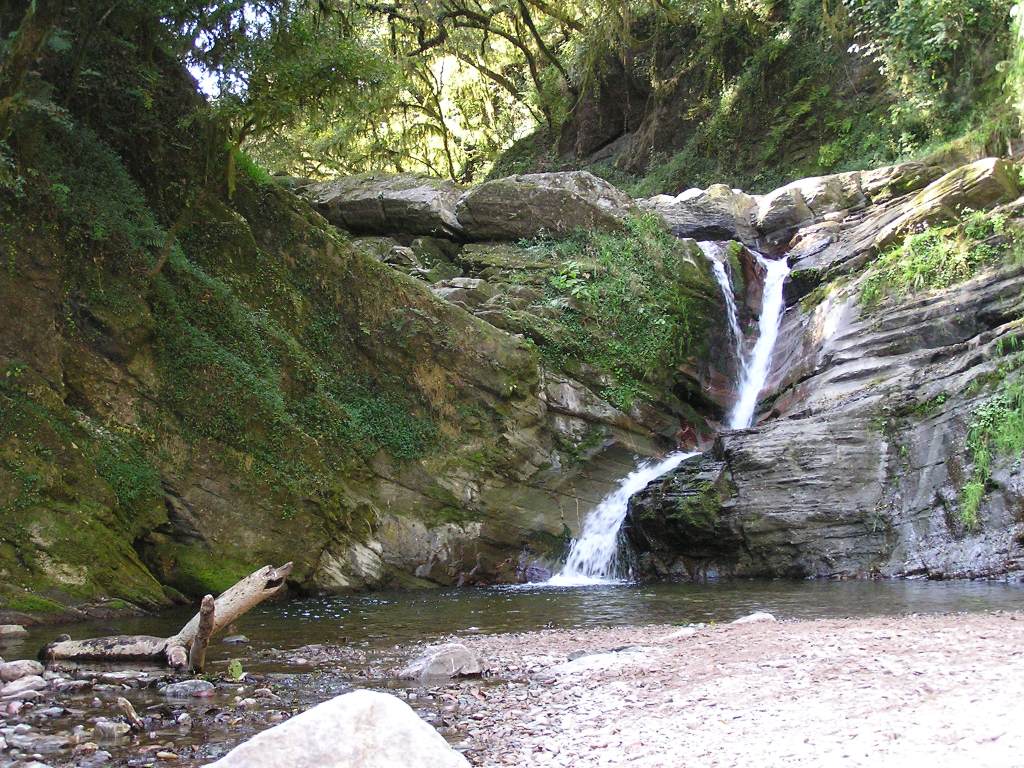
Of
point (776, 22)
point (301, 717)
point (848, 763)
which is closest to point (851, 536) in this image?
point (848, 763)

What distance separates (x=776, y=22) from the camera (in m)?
28.2

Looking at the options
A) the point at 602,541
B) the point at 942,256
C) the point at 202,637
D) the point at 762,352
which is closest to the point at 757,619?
the point at 202,637

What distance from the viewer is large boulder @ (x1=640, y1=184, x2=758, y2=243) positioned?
2192cm

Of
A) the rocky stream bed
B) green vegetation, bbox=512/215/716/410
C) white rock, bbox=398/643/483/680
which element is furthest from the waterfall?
white rock, bbox=398/643/483/680

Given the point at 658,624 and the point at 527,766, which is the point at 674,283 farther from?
the point at 527,766

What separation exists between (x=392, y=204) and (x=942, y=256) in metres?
13.7

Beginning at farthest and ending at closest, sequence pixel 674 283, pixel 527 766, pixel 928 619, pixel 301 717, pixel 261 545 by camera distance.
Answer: pixel 674 283 < pixel 261 545 < pixel 928 619 < pixel 527 766 < pixel 301 717

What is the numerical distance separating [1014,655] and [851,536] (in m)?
8.07

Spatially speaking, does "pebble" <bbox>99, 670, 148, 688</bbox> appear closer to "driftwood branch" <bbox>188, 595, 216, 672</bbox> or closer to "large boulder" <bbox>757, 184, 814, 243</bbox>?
"driftwood branch" <bbox>188, 595, 216, 672</bbox>

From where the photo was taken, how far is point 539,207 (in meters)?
21.0

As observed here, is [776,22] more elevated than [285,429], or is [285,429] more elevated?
[776,22]

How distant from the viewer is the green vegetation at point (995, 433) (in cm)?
1140

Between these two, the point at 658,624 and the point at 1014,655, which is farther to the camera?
the point at 658,624

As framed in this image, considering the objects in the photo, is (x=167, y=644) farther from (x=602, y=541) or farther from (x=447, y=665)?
(x=602, y=541)
